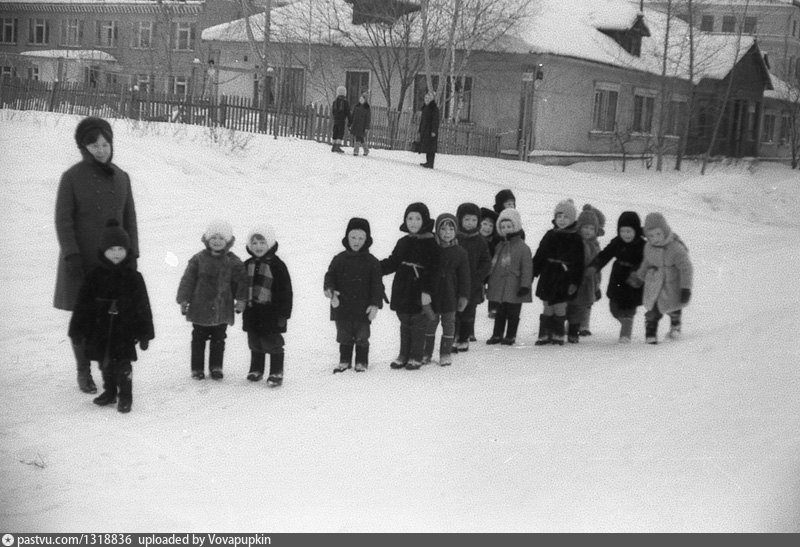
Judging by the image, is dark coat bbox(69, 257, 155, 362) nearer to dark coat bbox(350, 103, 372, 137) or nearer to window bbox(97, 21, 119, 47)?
dark coat bbox(350, 103, 372, 137)

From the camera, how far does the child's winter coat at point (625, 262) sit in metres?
8.28

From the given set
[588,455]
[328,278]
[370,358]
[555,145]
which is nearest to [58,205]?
[328,278]

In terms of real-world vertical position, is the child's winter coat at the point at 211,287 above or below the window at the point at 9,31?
below

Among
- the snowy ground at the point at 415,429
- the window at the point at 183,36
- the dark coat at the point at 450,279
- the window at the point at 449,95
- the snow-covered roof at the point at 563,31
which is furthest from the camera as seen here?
the window at the point at 183,36

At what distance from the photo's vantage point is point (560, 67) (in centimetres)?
2761

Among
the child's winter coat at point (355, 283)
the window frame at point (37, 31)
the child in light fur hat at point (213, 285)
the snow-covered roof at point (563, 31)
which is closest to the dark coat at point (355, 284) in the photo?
the child's winter coat at point (355, 283)

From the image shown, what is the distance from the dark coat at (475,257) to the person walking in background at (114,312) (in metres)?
2.99

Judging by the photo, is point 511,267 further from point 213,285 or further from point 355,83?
point 355,83

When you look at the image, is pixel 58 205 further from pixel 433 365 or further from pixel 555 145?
pixel 555 145

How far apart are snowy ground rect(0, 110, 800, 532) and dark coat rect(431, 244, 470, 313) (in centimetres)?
50

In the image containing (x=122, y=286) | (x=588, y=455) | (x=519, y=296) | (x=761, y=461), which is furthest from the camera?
(x=519, y=296)

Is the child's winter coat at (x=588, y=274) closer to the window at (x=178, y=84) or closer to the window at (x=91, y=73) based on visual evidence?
the window at (x=91, y=73)

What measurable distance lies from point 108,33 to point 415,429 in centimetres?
3273

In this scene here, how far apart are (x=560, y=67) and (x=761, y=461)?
24.2m
